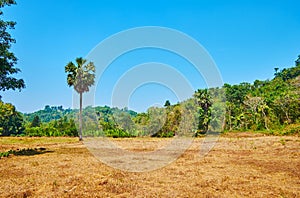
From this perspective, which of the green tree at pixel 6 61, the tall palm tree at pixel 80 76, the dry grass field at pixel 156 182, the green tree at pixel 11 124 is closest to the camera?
the dry grass field at pixel 156 182

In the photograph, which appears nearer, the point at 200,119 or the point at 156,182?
the point at 156,182

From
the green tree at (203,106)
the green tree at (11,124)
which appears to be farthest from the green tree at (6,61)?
the green tree at (11,124)

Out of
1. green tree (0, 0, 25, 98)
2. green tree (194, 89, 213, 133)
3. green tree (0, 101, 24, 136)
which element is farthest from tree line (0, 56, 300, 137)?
green tree (0, 0, 25, 98)

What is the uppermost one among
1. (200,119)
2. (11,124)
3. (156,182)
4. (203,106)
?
(203,106)

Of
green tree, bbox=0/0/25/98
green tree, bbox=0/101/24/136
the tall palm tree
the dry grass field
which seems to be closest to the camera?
the dry grass field

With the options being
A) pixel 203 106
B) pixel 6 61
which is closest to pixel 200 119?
pixel 203 106

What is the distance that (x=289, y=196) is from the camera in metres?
6.03

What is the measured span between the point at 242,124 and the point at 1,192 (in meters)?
41.8

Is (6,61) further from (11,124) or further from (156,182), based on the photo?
(11,124)

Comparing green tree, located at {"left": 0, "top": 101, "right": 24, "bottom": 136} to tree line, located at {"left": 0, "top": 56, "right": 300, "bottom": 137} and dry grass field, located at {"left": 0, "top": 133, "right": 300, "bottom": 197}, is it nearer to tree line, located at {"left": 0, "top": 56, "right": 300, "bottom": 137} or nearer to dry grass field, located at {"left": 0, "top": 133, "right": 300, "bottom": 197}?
tree line, located at {"left": 0, "top": 56, "right": 300, "bottom": 137}

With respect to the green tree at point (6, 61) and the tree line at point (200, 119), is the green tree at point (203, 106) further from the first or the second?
the green tree at point (6, 61)

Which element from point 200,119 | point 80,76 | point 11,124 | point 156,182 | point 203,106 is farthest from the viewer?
point 11,124

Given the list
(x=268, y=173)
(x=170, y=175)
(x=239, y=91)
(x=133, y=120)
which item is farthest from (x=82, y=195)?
(x=239, y=91)

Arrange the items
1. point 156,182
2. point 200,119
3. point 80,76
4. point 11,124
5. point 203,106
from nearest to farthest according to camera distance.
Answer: point 156,182
point 80,76
point 200,119
point 203,106
point 11,124
